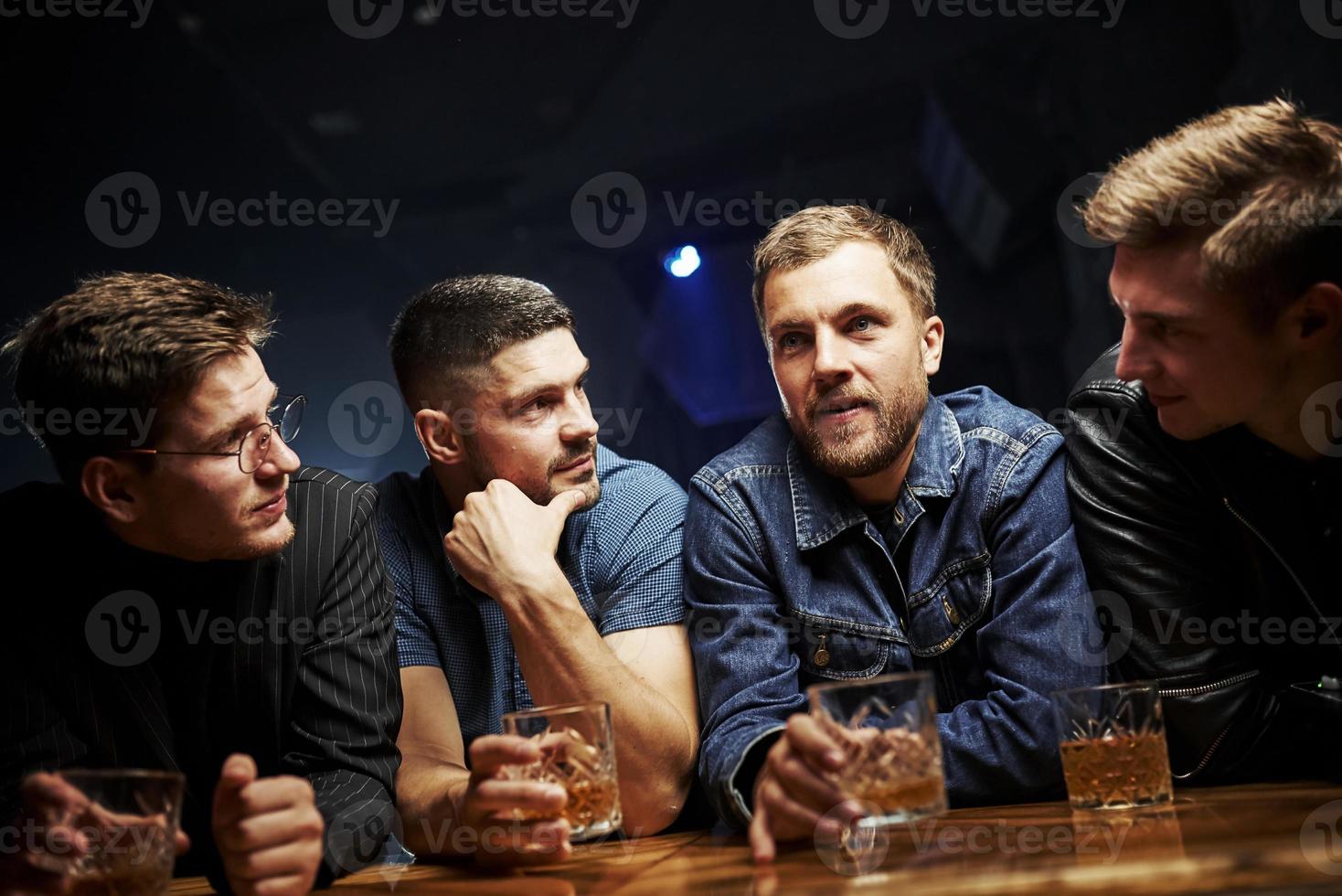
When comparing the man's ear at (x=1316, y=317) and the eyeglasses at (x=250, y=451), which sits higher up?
the eyeglasses at (x=250, y=451)

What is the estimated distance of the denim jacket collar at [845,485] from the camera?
211cm

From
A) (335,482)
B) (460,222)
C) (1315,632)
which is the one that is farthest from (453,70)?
(1315,632)

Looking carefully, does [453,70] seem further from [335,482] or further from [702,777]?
[702,777]

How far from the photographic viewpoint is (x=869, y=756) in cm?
136

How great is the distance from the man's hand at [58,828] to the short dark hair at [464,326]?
4.37 feet

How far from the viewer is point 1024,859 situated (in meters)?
1.22

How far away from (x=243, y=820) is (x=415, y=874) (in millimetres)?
335

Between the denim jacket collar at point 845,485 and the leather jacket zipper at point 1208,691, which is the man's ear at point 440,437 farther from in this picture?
the leather jacket zipper at point 1208,691

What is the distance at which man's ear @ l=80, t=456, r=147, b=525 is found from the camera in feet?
6.05
